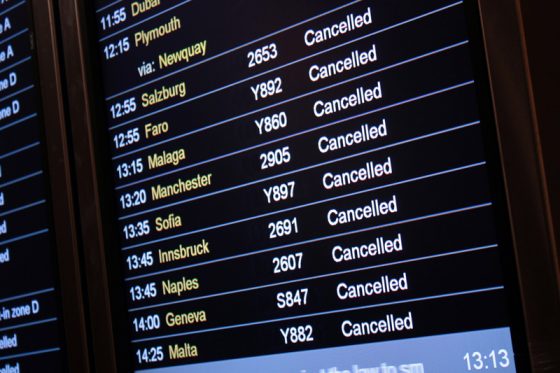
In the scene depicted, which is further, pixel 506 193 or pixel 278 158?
pixel 278 158

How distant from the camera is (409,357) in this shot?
4.81ft

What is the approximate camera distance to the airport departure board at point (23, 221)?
2066mm

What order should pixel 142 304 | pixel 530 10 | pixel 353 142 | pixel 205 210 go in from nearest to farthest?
pixel 530 10 → pixel 353 142 → pixel 205 210 → pixel 142 304

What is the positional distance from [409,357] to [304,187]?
13.3 inches

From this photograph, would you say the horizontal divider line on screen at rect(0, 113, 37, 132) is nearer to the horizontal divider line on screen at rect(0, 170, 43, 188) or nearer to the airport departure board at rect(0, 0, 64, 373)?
the airport departure board at rect(0, 0, 64, 373)

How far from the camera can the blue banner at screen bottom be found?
1.36 m

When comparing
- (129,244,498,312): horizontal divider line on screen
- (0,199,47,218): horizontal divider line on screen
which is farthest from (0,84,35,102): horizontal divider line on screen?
(129,244,498,312): horizontal divider line on screen

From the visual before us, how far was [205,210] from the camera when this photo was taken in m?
1.79

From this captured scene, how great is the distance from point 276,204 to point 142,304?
41 cm

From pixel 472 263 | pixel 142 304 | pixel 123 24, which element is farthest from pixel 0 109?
pixel 472 263

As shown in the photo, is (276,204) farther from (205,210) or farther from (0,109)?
(0,109)

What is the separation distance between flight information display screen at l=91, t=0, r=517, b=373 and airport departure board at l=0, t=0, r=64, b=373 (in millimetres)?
205

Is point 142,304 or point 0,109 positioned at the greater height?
point 0,109

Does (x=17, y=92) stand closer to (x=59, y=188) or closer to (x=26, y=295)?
(x=59, y=188)
